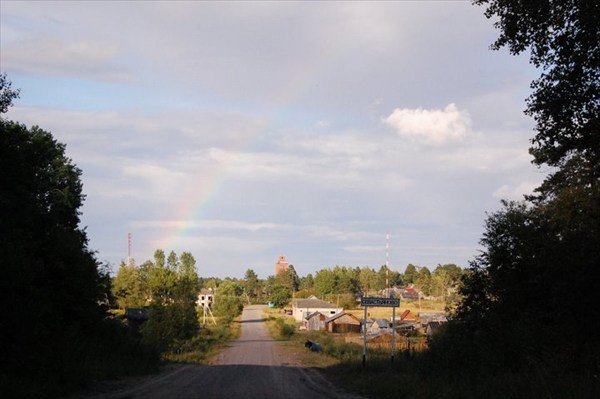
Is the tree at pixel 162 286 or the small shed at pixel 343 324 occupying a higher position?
the tree at pixel 162 286

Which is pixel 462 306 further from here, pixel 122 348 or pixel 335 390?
pixel 122 348

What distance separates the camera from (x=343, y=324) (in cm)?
9756

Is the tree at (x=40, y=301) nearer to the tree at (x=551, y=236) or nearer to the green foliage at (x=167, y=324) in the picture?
the tree at (x=551, y=236)

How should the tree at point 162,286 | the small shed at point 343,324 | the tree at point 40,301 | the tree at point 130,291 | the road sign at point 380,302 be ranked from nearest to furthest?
the tree at point 40,301, the road sign at point 380,302, the tree at point 162,286, the tree at point 130,291, the small shed at point 343,324

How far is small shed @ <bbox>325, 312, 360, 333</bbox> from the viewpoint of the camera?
97062 millimetres

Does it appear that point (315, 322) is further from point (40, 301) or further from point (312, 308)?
point (40, 301)

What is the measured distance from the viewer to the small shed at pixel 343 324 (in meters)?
97.1

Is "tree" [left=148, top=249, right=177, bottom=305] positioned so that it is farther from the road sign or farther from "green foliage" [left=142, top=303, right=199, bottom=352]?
the road sign

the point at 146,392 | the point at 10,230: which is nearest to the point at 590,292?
the point at 146,392

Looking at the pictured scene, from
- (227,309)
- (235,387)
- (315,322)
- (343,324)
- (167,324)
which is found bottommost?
(315,322)

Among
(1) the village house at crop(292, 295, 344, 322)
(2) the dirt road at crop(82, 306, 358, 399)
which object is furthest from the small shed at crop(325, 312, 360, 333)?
(2) the dirt road at crop(82, 306, 358, 399)

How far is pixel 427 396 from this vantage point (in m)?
15.0

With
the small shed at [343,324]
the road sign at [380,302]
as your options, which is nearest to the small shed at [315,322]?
the small shed at [343,324]

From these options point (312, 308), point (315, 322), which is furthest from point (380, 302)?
point (312, 308)
